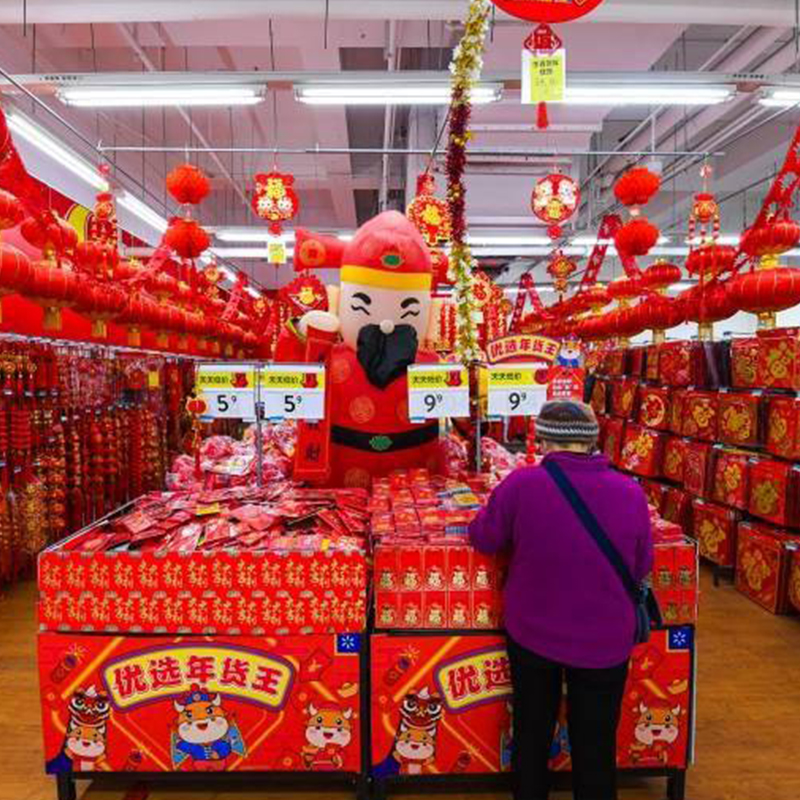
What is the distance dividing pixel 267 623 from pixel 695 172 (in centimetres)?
1320

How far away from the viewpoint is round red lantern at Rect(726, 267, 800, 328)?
15.2 ft

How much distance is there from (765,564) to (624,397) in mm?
→ 3258

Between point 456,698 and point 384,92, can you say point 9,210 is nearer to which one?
point 384,92

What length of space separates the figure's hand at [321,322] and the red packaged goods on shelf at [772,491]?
3291 millimetres

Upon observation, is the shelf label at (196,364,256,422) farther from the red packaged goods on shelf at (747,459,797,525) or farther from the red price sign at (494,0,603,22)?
the red packaged goods on shelf at (747,459,797,525)

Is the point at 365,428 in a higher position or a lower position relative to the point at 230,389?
lower

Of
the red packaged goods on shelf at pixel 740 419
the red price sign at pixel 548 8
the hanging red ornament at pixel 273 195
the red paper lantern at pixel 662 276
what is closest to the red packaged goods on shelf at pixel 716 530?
the red packaged goods on shelf at pixel 740 419

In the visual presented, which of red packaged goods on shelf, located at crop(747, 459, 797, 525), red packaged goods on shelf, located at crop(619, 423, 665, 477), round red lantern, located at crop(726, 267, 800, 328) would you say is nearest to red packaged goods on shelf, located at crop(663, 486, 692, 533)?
red packaged goods on shelf, located at crop(619, 423, 665, 477)

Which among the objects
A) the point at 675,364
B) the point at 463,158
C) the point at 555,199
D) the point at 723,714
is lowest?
the point at 723,714

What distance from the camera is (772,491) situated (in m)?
4.92

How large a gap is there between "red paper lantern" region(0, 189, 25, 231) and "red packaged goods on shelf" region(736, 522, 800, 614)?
527cm

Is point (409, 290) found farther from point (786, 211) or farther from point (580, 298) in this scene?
point (580, 298)

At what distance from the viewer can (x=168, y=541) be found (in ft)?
8.86

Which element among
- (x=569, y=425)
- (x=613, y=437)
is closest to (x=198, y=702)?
(x=569, y=425)
